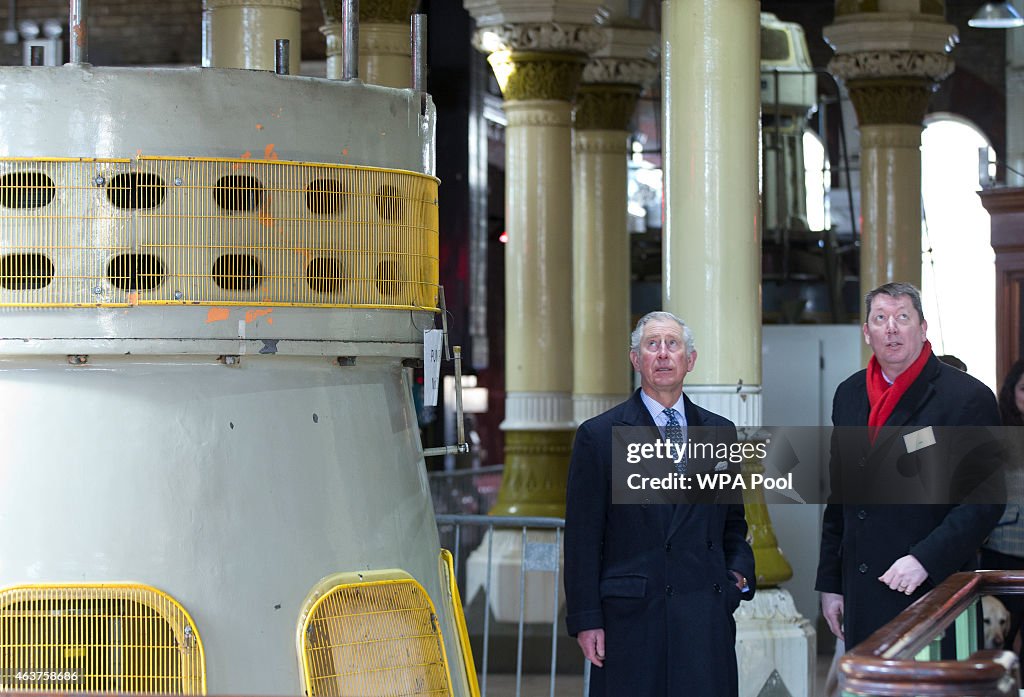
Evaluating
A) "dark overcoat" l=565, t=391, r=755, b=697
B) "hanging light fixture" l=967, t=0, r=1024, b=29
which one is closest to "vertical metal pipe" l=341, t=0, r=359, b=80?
"dark overcoat" l=565, t=391, r=755, b=697

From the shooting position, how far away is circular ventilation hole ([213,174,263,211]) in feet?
13.8

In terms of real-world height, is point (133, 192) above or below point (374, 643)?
above

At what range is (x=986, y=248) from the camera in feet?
76.8

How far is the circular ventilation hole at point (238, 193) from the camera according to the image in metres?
4.21

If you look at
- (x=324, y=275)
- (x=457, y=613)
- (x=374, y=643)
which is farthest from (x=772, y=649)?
(x=324, y=275)

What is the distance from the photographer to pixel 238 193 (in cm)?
423

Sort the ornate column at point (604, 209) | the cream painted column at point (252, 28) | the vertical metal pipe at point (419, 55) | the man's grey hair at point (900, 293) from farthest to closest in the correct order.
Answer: the ornate column at point (604, 209) < the cream painted column at point (252, 28) < the vertical metal pipe at point (419, 55) < the man's grey hair at point (900, 293)

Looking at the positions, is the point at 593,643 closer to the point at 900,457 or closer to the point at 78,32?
the point at 900,457

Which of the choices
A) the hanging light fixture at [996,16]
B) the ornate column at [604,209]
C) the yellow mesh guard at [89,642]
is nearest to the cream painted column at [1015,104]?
the hanging light fixture at [996,16]

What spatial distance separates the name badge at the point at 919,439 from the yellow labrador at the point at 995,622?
152cm

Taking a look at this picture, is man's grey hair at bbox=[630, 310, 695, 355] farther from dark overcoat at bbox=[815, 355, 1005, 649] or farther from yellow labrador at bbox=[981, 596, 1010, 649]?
yellow labrador at bbox=[981, 596, 1010, 649]

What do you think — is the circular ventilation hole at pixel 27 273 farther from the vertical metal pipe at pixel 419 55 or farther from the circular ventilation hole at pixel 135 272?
the vertical metal pipe at pixel 419 55

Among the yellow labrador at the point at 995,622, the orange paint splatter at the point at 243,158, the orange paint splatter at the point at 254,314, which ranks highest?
the orange paint splatter at the point at 243,158

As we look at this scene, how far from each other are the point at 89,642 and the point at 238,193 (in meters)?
1.18
